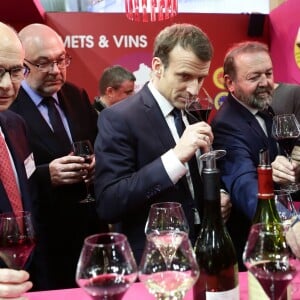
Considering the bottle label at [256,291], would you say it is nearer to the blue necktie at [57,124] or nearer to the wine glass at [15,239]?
the wine glass at [15,239]

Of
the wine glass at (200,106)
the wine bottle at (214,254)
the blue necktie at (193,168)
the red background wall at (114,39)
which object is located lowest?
the wine bottle at (214,254)

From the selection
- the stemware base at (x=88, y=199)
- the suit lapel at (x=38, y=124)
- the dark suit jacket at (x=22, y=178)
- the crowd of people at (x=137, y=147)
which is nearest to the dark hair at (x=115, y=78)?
the crowd of people at (x=137, y=147)

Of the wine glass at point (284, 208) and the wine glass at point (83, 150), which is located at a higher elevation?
the wine glass at point (83, 150)

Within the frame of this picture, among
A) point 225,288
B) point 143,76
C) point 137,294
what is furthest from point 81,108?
point 143,76

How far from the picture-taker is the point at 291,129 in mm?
1957

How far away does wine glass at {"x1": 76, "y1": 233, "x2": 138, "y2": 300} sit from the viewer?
89 cm

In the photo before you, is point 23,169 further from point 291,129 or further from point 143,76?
point 143,76

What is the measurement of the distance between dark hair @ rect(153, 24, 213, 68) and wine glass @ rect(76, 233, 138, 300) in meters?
1.22

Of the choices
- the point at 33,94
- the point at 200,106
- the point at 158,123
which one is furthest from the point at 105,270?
the point at 33,94

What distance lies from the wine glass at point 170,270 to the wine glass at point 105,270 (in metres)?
0.05

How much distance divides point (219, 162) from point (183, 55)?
0.52 meters

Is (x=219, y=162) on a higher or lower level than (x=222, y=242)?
higher

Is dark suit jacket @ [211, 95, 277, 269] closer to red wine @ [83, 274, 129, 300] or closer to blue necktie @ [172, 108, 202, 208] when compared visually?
blue necktie @ [172, 108, 202, 208]

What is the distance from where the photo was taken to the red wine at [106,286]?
0.89 metres
